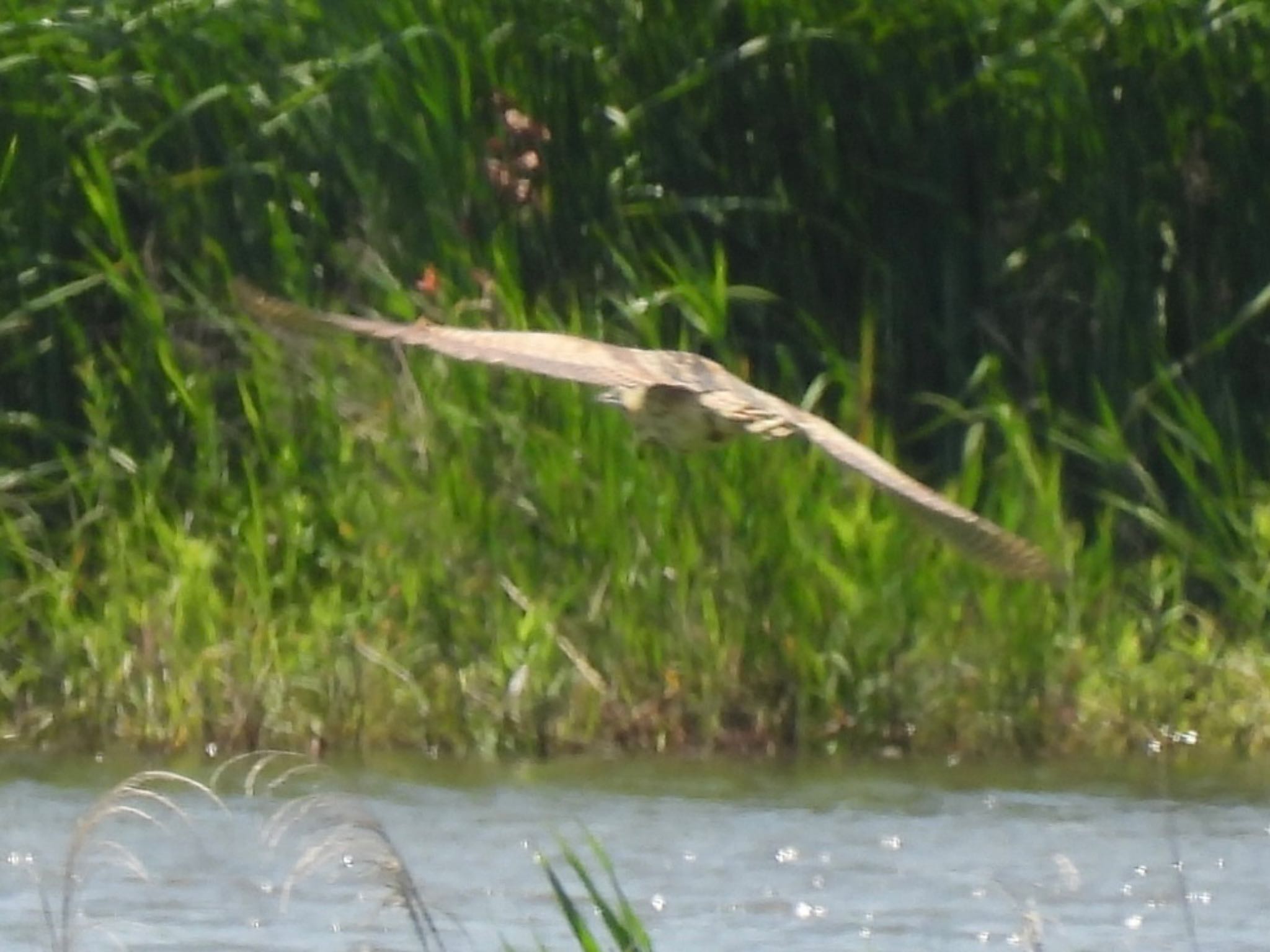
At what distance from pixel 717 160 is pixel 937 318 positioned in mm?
653

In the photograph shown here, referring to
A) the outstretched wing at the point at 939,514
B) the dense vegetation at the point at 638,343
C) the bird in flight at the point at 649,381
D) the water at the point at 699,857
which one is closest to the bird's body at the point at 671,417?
the bird in flight at the point at 649,381

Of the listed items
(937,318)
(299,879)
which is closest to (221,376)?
(937,318)

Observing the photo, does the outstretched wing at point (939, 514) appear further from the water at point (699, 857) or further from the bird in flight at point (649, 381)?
the water at point (699, 857)

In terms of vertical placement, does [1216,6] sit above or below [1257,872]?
above

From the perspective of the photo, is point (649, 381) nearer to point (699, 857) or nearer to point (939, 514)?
point (939, 514)

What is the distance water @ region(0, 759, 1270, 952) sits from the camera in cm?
498

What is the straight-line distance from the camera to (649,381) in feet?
16.1

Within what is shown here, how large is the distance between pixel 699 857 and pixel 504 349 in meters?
1.11

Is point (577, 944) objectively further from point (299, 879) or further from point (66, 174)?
point (66, 174)

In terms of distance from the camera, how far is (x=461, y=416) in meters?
6.62

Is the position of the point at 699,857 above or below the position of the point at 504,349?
below

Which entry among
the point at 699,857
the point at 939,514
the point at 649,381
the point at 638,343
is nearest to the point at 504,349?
the point at 649,381

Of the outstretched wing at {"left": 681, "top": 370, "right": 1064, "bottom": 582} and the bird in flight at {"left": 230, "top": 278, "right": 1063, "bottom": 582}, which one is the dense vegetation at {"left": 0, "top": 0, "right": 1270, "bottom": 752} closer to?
the bird in flight at {"left": 230, "top": 278, "right": 1063, "bottom": 582}

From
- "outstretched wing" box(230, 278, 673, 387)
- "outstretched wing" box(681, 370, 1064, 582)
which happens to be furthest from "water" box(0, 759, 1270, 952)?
"outstretched wing" box(230, 278, 673, 387)
